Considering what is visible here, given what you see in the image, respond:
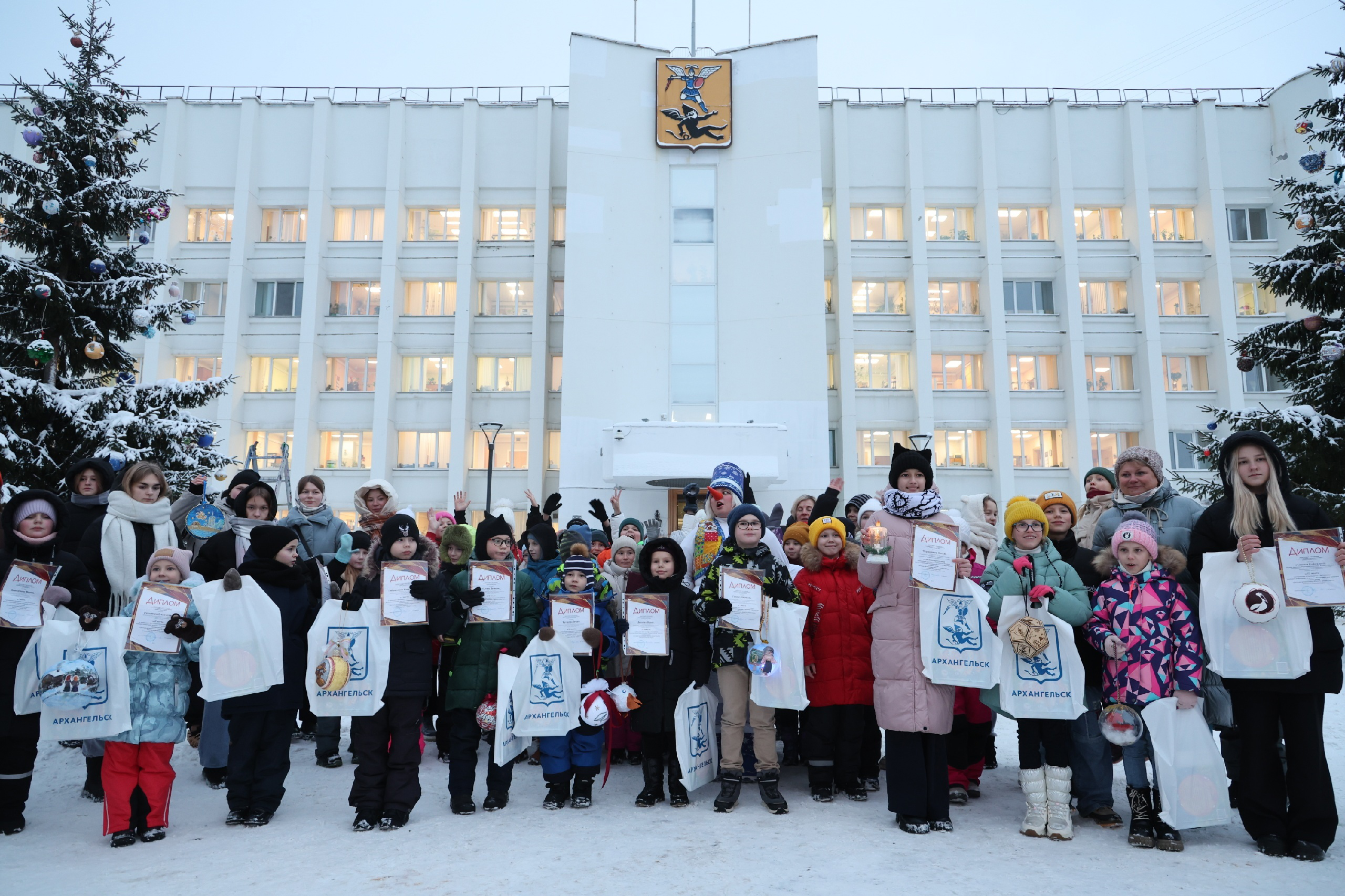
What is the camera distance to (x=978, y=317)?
2942 centimetres

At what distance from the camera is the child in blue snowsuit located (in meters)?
6.18

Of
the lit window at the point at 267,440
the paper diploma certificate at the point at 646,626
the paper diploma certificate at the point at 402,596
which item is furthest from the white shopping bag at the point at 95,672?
the lit window at the point at 267,440

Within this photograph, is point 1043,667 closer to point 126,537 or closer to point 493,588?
point 493,588

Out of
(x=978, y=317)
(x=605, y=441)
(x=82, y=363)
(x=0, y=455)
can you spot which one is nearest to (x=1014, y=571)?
(x=0, y=455)

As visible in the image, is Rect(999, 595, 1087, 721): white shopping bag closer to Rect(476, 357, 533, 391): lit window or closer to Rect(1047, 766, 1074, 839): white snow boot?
Rect(1047, 766, 1074, 839): white snow boot

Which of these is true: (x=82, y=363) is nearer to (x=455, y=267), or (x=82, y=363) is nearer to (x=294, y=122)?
(x=455, y=267)

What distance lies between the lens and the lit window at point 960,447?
2888 centimetres

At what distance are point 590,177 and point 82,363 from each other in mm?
17235

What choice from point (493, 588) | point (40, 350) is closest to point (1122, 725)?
point (493, 588)

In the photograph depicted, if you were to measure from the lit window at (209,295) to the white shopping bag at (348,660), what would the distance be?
2778 centimetres

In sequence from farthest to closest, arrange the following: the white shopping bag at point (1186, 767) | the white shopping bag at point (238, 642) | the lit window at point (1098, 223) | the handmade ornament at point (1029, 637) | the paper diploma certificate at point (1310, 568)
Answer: the lit window at point (1098, 223) → the white shopping bag at point (238, 642) → the handmade ornament at point (1029, 637) → the white shopping bag at point (1186, 767) → the paper diploma certificate at point (1310, 568)

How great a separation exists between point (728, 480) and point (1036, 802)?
3531mm

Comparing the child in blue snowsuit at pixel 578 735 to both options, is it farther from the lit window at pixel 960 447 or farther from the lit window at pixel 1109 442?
the lit window at pixel 1109 442

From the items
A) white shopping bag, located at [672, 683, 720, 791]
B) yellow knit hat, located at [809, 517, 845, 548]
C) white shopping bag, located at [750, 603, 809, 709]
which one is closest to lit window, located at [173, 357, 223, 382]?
white shopping bag, located at [672, 683, 720, 791]
